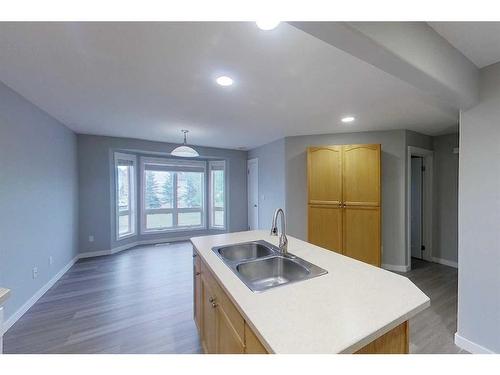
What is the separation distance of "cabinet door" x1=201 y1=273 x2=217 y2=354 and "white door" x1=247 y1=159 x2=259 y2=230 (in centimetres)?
359

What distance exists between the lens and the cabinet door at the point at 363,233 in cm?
332

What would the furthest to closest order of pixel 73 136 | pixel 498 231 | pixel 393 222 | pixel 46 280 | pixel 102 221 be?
1. pixel 102 221
2. pixel 73 136
3. pixel 393 222
4. pixel 46 280
5. pixel 498 231

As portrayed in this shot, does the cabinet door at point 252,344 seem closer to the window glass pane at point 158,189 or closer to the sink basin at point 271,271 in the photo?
the sink basin at point 271,271

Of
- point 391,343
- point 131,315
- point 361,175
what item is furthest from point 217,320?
point 361,175

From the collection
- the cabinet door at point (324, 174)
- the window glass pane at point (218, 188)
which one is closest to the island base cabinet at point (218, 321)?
the cabinet door at point (324, 174)

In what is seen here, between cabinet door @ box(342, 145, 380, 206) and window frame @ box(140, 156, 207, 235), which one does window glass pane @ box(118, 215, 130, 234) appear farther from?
cabinet door @ box(342, 145, 380, 206)

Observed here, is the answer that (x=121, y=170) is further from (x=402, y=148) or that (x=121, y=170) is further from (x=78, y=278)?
(x=402, y=148)

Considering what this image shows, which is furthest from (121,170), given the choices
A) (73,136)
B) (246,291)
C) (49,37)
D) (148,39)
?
(246,291)

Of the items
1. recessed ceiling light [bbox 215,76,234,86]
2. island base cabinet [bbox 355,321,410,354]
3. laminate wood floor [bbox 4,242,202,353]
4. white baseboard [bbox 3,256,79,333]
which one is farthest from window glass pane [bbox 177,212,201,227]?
island base cabinet [bbox 355,321,410,354]

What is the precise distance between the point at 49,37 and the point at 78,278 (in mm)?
3187

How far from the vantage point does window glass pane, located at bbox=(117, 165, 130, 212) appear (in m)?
4.62

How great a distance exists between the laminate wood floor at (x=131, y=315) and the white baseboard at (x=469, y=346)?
2.4 inches

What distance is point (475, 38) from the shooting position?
4.39 ft

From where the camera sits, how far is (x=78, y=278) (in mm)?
3197
